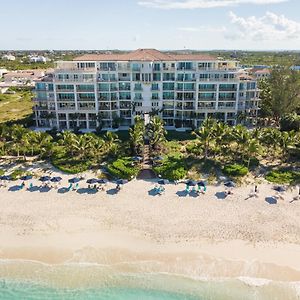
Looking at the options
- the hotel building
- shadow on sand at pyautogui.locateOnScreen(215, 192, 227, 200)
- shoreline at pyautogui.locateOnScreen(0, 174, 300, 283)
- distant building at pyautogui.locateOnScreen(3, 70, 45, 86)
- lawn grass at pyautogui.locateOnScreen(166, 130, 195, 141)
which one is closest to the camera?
shoreline at pyautogui.locateOnScreen(0, 174, 300, 283)

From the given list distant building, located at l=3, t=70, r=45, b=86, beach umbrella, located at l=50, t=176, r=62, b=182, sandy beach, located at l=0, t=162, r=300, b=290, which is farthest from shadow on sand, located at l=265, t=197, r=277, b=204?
distant building, located at l=3, t=70, r=45, b=86

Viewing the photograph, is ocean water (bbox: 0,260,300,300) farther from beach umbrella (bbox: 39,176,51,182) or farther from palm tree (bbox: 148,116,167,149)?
palm tree (bbox: 148,116,167,149)

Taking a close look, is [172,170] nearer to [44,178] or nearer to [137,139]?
[137,139]

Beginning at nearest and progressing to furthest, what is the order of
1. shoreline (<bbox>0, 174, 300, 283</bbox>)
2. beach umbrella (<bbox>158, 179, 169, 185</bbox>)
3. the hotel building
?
shoreline (<bbox>0, 174, 300, 283</bbox>) < beach umbrella (<bbox>158, 179, 169, 185</bbox>) < the hotel building

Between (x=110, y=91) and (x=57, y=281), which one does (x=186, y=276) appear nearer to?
(x=57, y=281)

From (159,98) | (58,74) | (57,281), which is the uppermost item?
(58,74)

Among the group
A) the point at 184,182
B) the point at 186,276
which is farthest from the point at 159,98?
the point at 186,276
